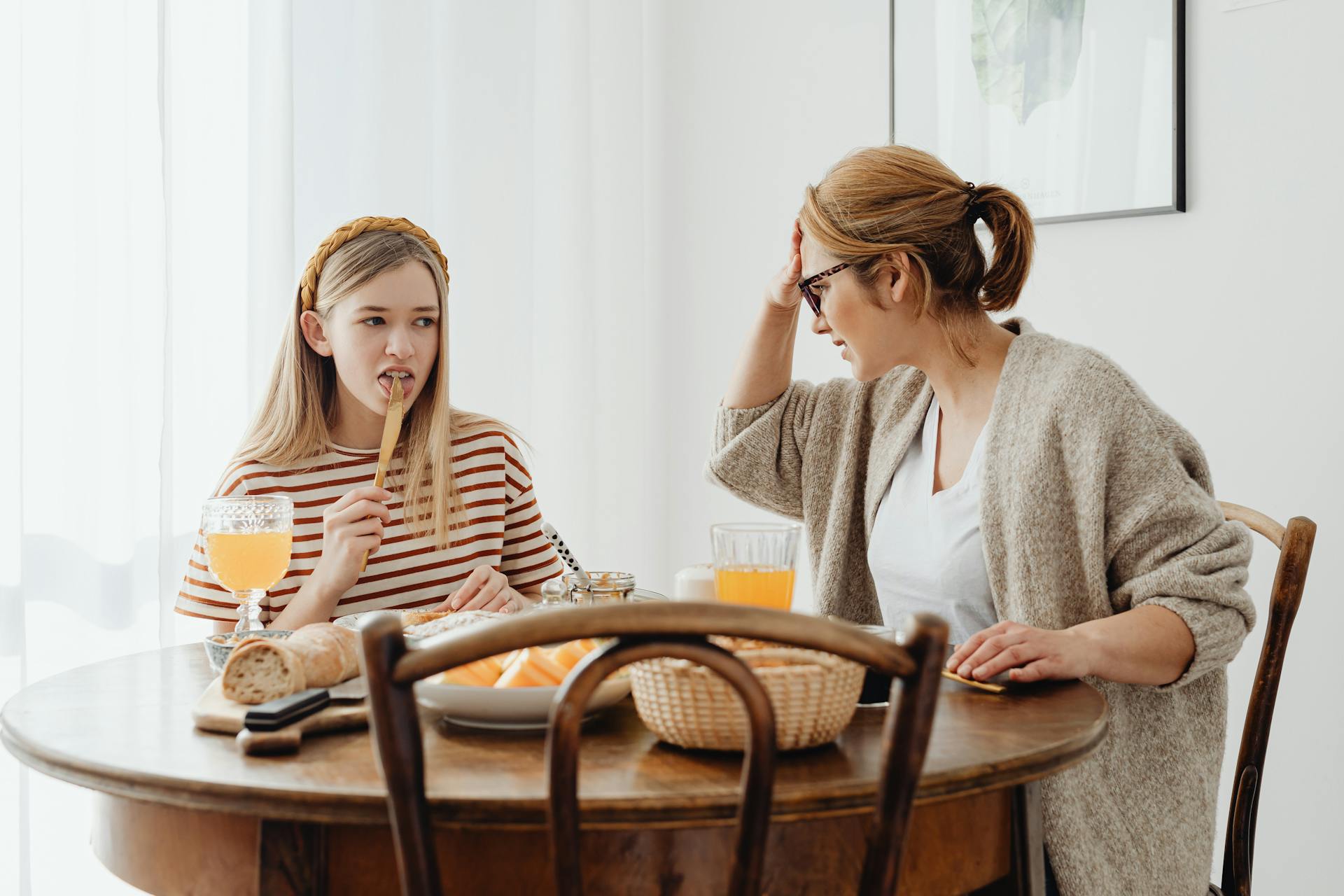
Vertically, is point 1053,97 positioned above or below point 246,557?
above

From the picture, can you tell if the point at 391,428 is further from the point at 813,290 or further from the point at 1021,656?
the point at 1021,656

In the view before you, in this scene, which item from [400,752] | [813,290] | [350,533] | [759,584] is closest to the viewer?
[400,752]

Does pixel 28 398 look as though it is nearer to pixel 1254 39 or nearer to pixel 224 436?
pixel 224 436

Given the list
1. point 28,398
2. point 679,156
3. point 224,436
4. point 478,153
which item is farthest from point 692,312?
point 28,398

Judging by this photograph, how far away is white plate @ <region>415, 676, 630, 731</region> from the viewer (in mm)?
940

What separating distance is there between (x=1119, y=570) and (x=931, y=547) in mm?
260

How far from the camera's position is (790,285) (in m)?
1.72

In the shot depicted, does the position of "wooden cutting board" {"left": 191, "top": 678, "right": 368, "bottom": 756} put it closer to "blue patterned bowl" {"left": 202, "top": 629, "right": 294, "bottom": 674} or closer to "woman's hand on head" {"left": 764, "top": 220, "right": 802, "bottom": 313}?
"blue patterned bowl" {"left": 202, "top": 629, "right": 294, "bottom": 674}

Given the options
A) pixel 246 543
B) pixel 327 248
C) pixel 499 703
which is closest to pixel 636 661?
pixel 499 703

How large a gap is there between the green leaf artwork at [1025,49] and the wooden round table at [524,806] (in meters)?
1.81

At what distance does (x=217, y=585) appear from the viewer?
168 centimetres

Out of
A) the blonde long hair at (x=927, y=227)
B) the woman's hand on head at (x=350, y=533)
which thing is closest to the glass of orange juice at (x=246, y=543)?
the woman's hand on head at (x=350, y=533)

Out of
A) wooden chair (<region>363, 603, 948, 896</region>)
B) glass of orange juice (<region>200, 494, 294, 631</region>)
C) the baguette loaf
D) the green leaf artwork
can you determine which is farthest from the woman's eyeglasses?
the green leaf artwork

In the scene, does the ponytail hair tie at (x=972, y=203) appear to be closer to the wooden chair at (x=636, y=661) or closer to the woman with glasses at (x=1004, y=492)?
the woman with glasses at (x=1004, y=492)
